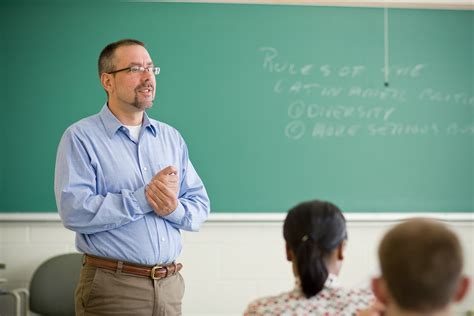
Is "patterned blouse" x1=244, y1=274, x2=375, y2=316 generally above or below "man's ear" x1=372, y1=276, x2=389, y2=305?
below

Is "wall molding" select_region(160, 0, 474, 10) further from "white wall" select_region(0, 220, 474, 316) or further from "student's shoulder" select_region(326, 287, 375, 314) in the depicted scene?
"student's shoulder" select_region(326, 287, 375, 314)

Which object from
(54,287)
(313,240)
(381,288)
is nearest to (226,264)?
(54,287)


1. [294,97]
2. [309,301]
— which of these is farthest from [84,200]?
[294,97]

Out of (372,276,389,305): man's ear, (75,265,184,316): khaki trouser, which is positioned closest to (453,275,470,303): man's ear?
(372,276,389,305): man's ear

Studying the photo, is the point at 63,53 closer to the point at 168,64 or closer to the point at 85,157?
the point at 168,64

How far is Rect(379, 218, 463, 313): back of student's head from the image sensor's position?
1.49 metres

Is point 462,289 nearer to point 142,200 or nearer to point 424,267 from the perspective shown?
point 424,267

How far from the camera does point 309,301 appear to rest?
2010mm

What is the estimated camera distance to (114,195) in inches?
113

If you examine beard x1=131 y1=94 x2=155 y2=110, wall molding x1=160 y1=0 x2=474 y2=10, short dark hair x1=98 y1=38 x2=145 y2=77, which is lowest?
beard x1=131 y1=94 x2=155 y2=110

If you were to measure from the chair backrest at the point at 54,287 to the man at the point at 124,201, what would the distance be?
1.18 meters

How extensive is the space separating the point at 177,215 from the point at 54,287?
1.43m

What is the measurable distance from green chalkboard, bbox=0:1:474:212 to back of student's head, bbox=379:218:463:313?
2720 millimetres

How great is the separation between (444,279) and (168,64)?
2.95m
